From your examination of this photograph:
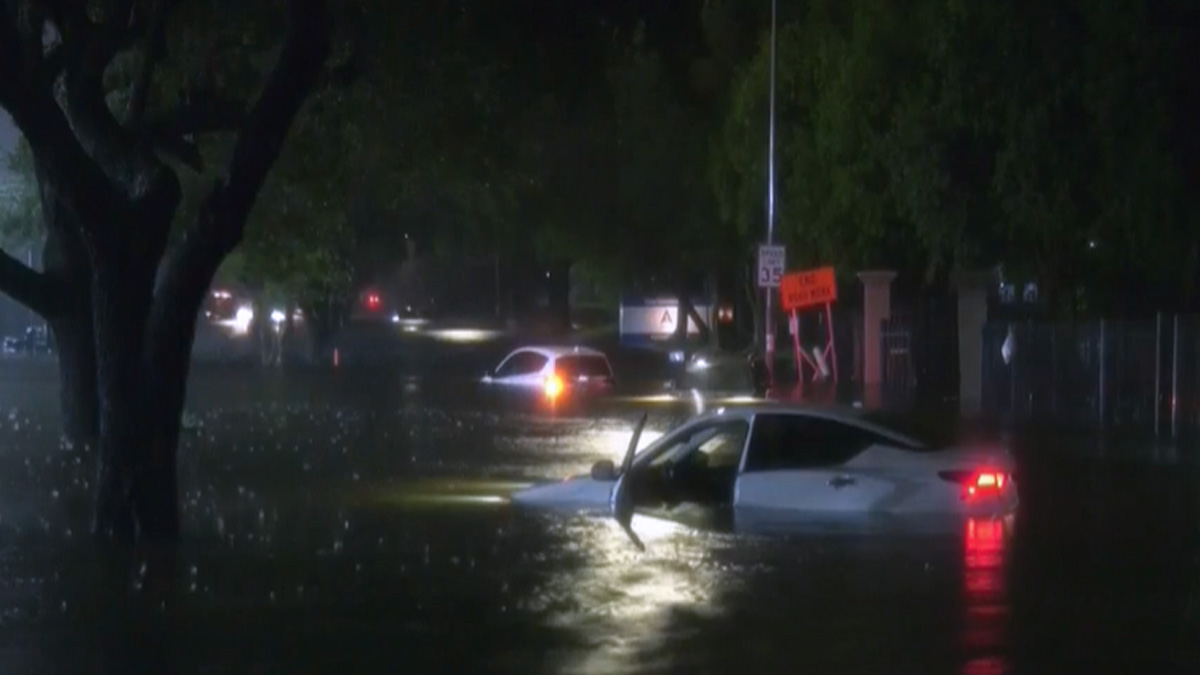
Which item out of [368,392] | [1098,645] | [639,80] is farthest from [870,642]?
[639,80]

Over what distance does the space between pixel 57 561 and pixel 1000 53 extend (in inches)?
906

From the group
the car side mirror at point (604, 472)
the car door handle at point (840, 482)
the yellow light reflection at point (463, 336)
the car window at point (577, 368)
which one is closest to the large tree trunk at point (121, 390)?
the car side mirror at point (604, 472)

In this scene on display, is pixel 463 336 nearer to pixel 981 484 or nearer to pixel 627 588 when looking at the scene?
pixel 981 484

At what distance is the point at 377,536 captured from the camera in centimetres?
1836

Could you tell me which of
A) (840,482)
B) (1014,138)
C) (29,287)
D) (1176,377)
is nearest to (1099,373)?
(1176,377)

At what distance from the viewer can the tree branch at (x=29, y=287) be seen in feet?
71.3

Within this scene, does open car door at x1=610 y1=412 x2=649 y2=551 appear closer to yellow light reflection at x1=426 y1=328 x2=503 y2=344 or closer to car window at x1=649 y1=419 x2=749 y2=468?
car window at x1=649 y1=419 x2=749 y2=468

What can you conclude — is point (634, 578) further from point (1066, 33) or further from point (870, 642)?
point (1066, 33)

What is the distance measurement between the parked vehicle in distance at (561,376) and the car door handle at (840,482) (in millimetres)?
22578

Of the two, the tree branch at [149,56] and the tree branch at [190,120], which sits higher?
the tree branch at [149,56]

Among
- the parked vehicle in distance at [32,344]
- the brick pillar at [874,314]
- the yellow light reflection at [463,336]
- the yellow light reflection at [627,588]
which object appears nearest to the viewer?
the yellow light reflection at [627,588]

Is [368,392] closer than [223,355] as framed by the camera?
Yes

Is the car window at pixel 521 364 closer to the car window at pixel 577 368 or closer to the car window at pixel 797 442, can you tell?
the car window at pixel 577 368

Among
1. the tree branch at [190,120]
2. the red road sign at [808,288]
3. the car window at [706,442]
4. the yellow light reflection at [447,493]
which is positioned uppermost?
the tree branch at [190,120]
